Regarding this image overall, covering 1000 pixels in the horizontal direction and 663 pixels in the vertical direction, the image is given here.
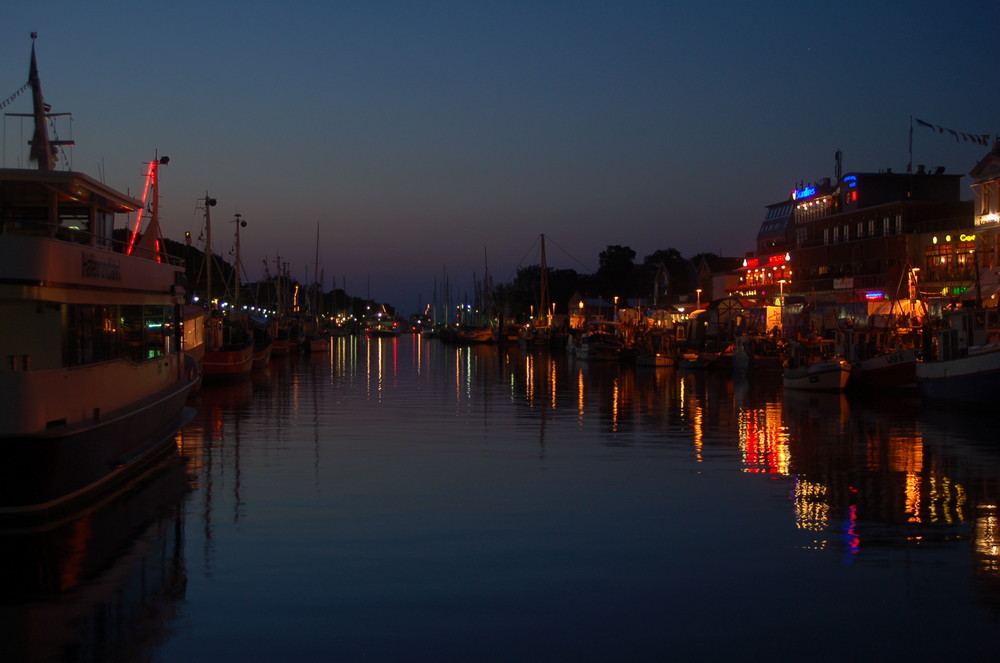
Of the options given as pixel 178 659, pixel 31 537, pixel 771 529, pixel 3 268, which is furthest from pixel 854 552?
pixel 3 268

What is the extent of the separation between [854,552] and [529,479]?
20.9 feet

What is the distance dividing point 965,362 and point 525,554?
23.4 meters

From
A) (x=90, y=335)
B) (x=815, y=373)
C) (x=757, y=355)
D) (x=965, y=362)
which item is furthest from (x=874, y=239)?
(x=90, y=335)

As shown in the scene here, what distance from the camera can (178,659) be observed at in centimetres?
769

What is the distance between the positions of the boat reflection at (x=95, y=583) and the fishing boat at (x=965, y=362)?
23.8 metres

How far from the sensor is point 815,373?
3916 centimetres

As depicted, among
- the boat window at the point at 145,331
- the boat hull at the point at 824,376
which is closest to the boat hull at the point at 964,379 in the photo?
the boat hull at the point at 824,376

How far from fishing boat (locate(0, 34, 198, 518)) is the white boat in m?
27.2

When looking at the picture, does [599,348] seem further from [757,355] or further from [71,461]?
[71,461]

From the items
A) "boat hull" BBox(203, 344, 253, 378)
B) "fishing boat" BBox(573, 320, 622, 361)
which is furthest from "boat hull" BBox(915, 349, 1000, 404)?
"fishing boat" BBox(573, 320, 622, 361)

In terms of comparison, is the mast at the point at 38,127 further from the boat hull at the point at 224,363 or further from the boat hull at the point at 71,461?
the boat hull at the point at 224,363

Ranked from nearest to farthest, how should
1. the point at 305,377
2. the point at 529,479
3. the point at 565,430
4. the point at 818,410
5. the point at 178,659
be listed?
the point at 178,659 < the point at 529,479 < the point at 565,430 < the point at 818,410 < the point at 305,377

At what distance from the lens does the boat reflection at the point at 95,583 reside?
318 inches

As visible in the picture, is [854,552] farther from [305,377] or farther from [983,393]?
[305,377]
